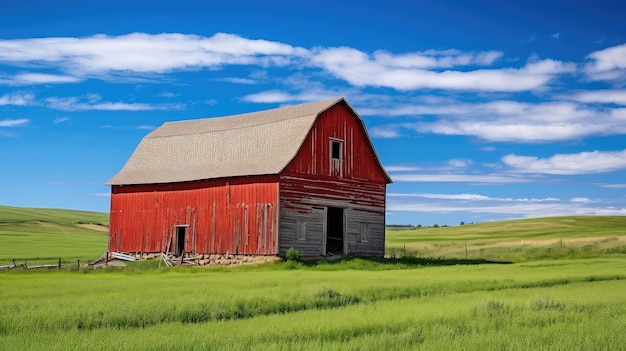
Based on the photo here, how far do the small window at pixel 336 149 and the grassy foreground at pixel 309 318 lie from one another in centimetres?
1877

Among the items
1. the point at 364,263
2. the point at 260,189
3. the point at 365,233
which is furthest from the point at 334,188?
the point at 364,263

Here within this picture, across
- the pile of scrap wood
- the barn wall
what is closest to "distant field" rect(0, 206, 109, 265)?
the pile of scrap wood

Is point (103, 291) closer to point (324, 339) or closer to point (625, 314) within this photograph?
point (324, 339)

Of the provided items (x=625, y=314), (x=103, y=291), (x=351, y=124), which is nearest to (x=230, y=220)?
(x=351, y=124)

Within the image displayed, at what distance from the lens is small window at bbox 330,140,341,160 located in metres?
41.8

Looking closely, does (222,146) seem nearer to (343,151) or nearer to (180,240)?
(180,240)

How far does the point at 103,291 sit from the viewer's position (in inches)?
848

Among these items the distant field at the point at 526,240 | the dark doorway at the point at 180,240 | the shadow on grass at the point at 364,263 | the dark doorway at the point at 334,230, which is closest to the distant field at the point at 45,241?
the dark doorway at the point at 180,240

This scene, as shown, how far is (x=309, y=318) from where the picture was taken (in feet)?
48.4

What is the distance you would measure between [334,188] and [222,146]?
736 cm

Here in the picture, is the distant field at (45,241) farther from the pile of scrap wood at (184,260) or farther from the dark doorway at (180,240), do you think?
the pile of scrap wood at (184,260)

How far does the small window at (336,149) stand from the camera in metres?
41.8

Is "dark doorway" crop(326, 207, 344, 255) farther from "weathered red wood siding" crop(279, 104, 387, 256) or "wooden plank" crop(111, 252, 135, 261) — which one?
"wooden plank" crop(111, 252, 135, 261)

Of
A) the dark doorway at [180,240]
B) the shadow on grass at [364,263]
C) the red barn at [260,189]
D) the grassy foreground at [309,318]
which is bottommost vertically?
the grassy foreground at [309,318]
